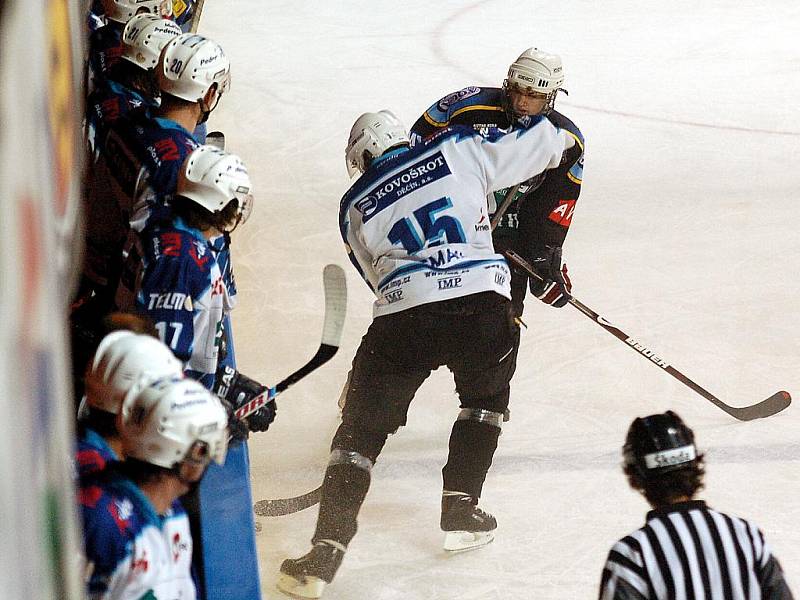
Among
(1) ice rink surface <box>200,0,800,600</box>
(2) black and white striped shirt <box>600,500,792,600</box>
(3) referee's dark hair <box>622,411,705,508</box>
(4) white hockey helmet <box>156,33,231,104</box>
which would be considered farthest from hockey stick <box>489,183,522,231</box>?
(2) black and white striped shirt <box>600,500,792,600</box>

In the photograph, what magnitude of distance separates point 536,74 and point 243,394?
4.15ft

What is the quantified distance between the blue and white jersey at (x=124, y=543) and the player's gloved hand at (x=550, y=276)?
182 cm

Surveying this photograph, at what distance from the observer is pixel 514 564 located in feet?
8.20

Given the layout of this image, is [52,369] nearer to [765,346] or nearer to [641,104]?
[765,346]

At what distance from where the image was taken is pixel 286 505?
107 inches

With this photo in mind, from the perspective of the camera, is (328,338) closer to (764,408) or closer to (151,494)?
(151,494)

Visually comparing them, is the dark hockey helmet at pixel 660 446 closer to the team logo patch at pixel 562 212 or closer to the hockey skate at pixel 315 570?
the hockey skate at pixel 315 570

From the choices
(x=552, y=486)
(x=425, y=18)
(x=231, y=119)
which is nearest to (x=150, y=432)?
(x=552, y=486)

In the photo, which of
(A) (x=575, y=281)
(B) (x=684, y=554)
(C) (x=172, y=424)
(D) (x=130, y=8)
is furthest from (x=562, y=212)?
(C) (x=172, y=424)

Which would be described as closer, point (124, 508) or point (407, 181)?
point (124, 508)

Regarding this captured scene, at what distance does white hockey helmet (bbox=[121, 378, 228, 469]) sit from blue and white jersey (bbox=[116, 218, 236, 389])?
21.7 inches

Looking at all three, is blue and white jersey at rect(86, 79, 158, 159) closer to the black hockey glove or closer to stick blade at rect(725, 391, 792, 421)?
the black hockey glove

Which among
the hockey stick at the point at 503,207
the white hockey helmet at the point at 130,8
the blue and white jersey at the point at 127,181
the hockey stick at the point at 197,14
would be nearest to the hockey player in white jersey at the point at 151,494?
the blue and white jersey at the point at 127,181

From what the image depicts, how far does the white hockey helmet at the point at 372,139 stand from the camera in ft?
8.07
